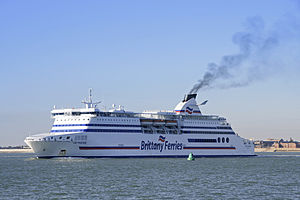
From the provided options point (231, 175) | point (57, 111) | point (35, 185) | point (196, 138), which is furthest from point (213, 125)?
point (35, 185)

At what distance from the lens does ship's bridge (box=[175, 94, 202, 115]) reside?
7319 cm

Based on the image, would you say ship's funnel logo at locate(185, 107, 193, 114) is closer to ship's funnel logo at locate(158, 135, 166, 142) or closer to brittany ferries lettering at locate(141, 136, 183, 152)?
brittany ferries lettering at locate(141, 136, 183, 152)

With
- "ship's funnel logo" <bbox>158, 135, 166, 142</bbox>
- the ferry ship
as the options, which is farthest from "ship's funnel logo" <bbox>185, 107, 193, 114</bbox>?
"ship's funnel logo" <bbox>158, 135, 166, 142</bbox>

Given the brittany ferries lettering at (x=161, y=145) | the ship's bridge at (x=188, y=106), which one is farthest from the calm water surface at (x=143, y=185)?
the ship's bridge at (x=188, y=106)

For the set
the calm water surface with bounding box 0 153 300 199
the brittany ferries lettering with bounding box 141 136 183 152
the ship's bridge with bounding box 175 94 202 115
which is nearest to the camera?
the calm water surface with bounding box 0 153 300 199

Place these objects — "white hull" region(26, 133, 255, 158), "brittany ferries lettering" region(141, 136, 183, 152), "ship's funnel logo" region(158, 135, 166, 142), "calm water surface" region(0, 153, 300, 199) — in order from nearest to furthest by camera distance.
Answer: "calm water surface" region(0, 153, 300, 199) → "white hull" region(26, 133, 255, 158) → "brittany ferries lettering" region(141, 136, 183, 152) → "ship's funnel logo" region(158, 135, 166, 142)

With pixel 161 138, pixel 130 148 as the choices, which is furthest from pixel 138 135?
pixel 161 138

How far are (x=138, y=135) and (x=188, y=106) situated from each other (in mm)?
10964

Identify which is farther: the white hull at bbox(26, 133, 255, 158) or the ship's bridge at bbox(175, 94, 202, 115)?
the ship's bridge at bbox(175, 94, 202, 115)

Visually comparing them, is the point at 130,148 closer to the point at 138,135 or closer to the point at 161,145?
the point at 138,135

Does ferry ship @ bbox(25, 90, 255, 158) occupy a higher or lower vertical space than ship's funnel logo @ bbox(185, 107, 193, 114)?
lower

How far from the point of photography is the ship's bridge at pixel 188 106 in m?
73.2

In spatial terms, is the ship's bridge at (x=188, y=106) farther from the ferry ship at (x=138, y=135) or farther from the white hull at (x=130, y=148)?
the white hull at (x=130, y=148)

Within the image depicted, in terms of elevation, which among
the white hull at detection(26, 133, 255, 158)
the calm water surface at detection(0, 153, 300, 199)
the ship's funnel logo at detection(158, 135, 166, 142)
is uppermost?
the ship's funnel logo at detection(158, 135, 166, 142)
